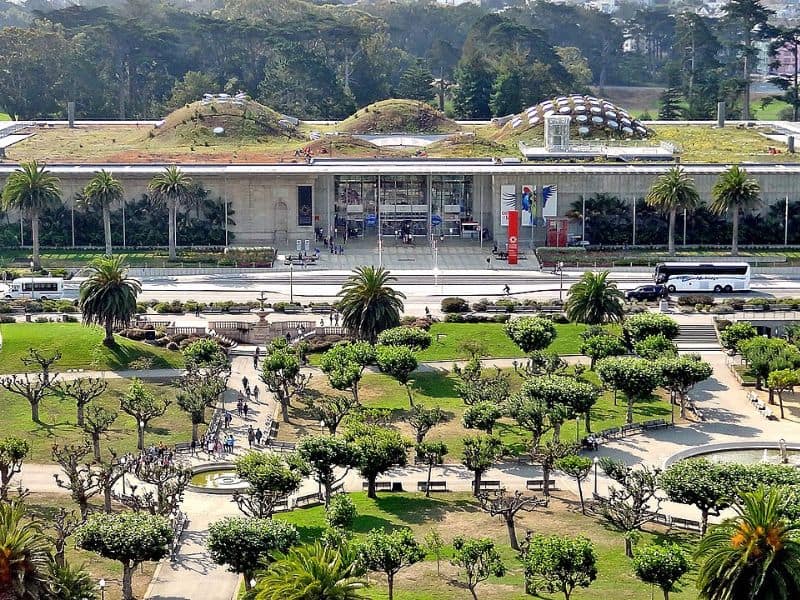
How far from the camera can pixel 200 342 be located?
349ft

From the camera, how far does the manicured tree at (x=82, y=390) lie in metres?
94.4

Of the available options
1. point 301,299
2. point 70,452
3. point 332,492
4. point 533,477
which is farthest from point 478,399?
point 301,299

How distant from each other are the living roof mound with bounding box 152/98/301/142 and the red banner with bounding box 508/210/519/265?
41330mm

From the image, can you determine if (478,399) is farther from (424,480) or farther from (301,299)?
(301,299)

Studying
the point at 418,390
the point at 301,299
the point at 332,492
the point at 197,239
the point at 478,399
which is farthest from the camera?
the point at 197,239

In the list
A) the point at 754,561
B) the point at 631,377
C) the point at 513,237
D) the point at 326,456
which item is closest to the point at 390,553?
the point at 326,456

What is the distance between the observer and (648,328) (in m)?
109

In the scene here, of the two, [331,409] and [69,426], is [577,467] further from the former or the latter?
[69,426]

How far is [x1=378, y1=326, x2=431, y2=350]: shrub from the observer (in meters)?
108

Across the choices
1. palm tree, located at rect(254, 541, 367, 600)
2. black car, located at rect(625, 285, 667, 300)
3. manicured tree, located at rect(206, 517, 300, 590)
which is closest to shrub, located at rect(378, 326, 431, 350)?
black car, located at rect(625, 285, 667, 300)

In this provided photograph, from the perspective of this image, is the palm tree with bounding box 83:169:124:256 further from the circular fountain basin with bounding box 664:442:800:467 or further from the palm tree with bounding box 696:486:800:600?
the palm tree with bounding box 696:486:800:600

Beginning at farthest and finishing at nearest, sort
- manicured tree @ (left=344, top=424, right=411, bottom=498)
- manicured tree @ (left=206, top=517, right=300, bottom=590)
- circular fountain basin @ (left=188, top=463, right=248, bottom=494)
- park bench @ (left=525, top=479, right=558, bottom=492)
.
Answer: park bench @ (left=525, top=479, right=558, bottom=492)
circular fountain basin @ (left=188, top=463, right=248, bottom=494)
manicured tree @ (left=344, top=424, right=411, bottom=498)
manicured tree @ (left=206, top=517, right=300, bottom=590)

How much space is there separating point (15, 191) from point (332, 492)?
61.8m

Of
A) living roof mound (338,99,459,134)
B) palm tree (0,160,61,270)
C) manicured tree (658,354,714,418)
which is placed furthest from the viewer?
living roof mound (338,99,459,134)
